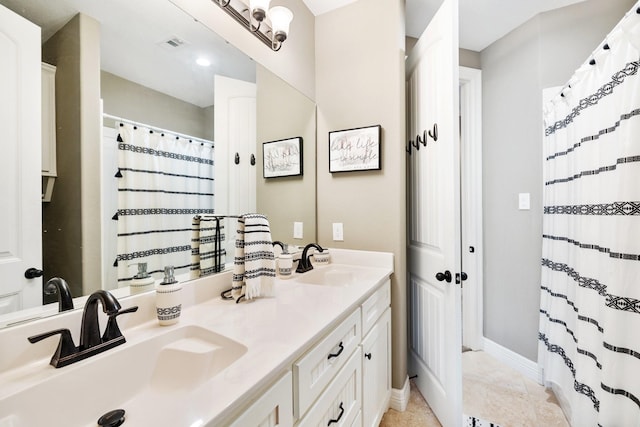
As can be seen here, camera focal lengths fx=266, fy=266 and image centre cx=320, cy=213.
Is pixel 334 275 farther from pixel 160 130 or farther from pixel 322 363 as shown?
pixel 160 130

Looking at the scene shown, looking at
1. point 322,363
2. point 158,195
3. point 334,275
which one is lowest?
point 322,363

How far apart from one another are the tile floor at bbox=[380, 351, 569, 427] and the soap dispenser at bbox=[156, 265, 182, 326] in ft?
4.47

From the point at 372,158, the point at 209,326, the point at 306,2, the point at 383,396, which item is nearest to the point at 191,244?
the point at 209,326

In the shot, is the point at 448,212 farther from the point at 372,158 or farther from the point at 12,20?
the point at 12,20

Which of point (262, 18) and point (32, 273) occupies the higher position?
point (262, 18)

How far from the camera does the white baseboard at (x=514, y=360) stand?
6.29ft

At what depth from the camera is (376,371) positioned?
53.3 inches

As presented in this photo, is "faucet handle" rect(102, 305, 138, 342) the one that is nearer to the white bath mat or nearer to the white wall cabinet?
the white wall cabinet

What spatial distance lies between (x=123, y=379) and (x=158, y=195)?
1.92 ft

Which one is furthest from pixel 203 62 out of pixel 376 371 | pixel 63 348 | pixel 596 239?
pixel 596 239

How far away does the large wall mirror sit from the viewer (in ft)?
2.32

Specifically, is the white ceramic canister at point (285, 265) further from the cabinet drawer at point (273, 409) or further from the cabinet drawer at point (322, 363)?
the cabinet drawer at point (273, 409)

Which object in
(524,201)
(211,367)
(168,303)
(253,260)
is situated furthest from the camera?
(524,201)

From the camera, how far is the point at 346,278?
1503 mm
